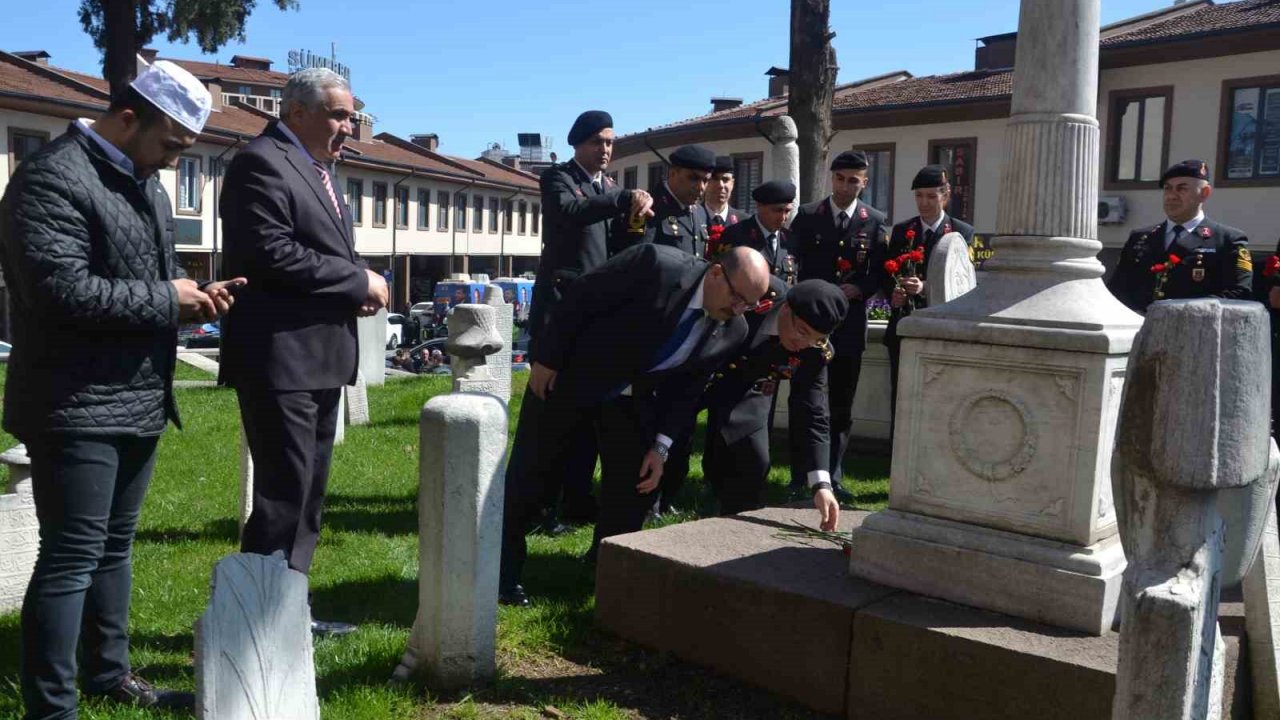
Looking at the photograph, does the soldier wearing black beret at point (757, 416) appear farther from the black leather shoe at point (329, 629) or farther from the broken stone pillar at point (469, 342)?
the black leather shoe at point (329, 629)

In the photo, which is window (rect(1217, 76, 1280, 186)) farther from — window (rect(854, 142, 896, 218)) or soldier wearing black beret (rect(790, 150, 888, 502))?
soldier wearing black beret (rect(790, 150, 888, 502))

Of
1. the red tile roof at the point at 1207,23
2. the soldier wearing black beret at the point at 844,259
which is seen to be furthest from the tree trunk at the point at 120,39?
the red tile roof at the point at 1207,23

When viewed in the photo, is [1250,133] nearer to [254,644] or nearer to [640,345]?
[640,345]

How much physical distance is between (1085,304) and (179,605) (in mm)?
3615

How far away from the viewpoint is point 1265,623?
12.0ft

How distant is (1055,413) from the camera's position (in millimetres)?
3730

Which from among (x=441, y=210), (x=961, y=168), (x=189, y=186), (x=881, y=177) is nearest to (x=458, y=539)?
(x=961, y=168)

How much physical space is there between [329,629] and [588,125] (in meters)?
2.99

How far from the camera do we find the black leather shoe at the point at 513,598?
15.1ft

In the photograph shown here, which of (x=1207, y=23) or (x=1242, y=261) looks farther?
(x=1207, y=23)

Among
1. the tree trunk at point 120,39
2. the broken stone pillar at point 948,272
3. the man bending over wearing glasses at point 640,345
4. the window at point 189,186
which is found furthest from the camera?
the window at point 189,186

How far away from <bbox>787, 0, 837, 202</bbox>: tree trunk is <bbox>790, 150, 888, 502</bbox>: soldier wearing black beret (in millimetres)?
4190

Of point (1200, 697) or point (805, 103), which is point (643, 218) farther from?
point (805, 103)

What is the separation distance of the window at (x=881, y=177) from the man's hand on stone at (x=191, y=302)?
2683 centimetres
